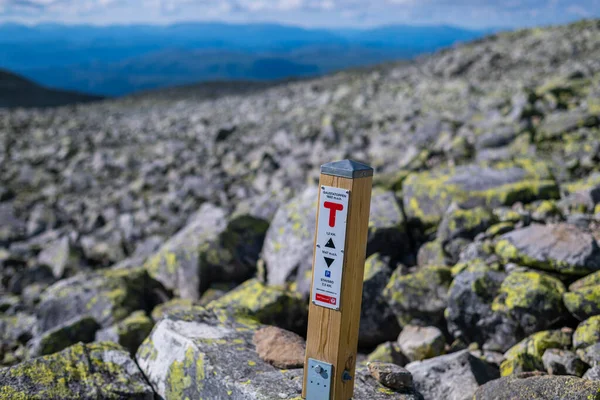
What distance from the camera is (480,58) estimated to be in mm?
40094

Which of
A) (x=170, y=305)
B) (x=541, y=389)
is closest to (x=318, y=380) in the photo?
(x=541, y=389)

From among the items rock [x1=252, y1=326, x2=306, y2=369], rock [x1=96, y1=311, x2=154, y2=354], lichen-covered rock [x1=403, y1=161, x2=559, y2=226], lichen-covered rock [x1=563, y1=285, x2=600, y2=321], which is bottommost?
rock [x1=96, y1=311, x2=154, y2=354]

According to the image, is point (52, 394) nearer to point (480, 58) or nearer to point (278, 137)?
point (278, 137)

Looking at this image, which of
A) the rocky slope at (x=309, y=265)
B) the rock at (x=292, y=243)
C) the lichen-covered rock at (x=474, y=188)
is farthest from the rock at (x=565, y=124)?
the rock at (x=292, y=243)

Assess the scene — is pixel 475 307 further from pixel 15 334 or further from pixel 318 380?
pixel 15 334

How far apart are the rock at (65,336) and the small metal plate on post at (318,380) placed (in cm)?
623

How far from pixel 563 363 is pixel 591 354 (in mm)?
339

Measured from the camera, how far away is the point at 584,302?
694 cm

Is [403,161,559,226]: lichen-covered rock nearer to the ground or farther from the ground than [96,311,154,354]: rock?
farther from the ground

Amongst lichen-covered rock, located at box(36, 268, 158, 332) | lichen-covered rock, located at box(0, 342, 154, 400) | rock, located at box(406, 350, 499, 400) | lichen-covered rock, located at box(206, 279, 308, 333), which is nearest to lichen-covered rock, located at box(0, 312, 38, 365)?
lichen-covered rock, located at box(36, 268, 158, 332)

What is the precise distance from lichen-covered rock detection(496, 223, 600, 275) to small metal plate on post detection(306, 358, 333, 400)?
14.3ft

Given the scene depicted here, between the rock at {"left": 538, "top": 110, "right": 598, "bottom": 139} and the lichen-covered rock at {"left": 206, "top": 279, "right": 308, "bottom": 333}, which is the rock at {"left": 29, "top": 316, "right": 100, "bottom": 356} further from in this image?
the rock at {"left": 538, "top": 110, "right": 598, "bottom": 139}

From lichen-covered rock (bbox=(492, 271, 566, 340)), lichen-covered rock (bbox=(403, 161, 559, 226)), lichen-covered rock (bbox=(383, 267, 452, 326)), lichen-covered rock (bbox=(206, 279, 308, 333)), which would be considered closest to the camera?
lichen-covered rock (bbox=(492, 271, 566, 340))

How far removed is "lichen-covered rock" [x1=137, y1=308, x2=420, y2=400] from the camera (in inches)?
231
